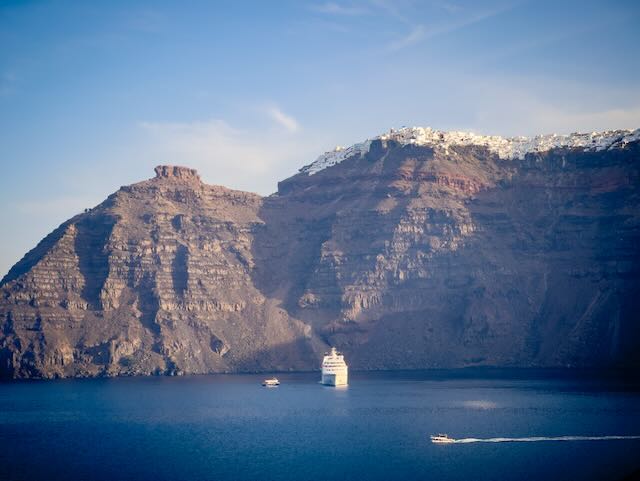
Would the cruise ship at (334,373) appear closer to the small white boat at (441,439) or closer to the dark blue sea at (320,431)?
the dark blue sea at (320,431)

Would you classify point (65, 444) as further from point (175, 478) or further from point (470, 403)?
point (470, 403)

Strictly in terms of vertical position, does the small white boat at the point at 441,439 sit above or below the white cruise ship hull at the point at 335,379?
below

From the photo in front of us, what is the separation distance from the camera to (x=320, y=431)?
118m

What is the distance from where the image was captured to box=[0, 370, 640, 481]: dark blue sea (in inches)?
3605

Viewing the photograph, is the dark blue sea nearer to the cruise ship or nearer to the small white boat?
the small white boat

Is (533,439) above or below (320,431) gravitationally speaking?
above

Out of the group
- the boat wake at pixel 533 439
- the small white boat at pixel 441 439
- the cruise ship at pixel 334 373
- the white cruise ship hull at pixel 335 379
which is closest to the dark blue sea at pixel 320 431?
the boat wake at pixel 533 439

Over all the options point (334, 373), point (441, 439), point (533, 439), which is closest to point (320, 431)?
point (441, 439)

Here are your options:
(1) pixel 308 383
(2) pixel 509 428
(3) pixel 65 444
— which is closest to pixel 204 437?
(3) pixel 65 444

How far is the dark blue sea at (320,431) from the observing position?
91562 millimetres

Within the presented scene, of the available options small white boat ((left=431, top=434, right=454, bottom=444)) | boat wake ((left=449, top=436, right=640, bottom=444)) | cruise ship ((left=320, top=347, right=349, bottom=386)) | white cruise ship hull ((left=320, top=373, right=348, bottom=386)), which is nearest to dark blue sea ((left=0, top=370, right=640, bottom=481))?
boat wake ((left=449, top=436, right=640, bottom=444))

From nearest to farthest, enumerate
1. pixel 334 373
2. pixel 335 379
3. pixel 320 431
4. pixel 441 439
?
pixel 441 439 → pixel 320 431 → pixel 334 373 → pixel 335 379

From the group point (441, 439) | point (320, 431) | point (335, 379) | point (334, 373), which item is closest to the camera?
point (441, 439)

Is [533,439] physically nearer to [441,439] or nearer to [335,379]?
[441,439]
